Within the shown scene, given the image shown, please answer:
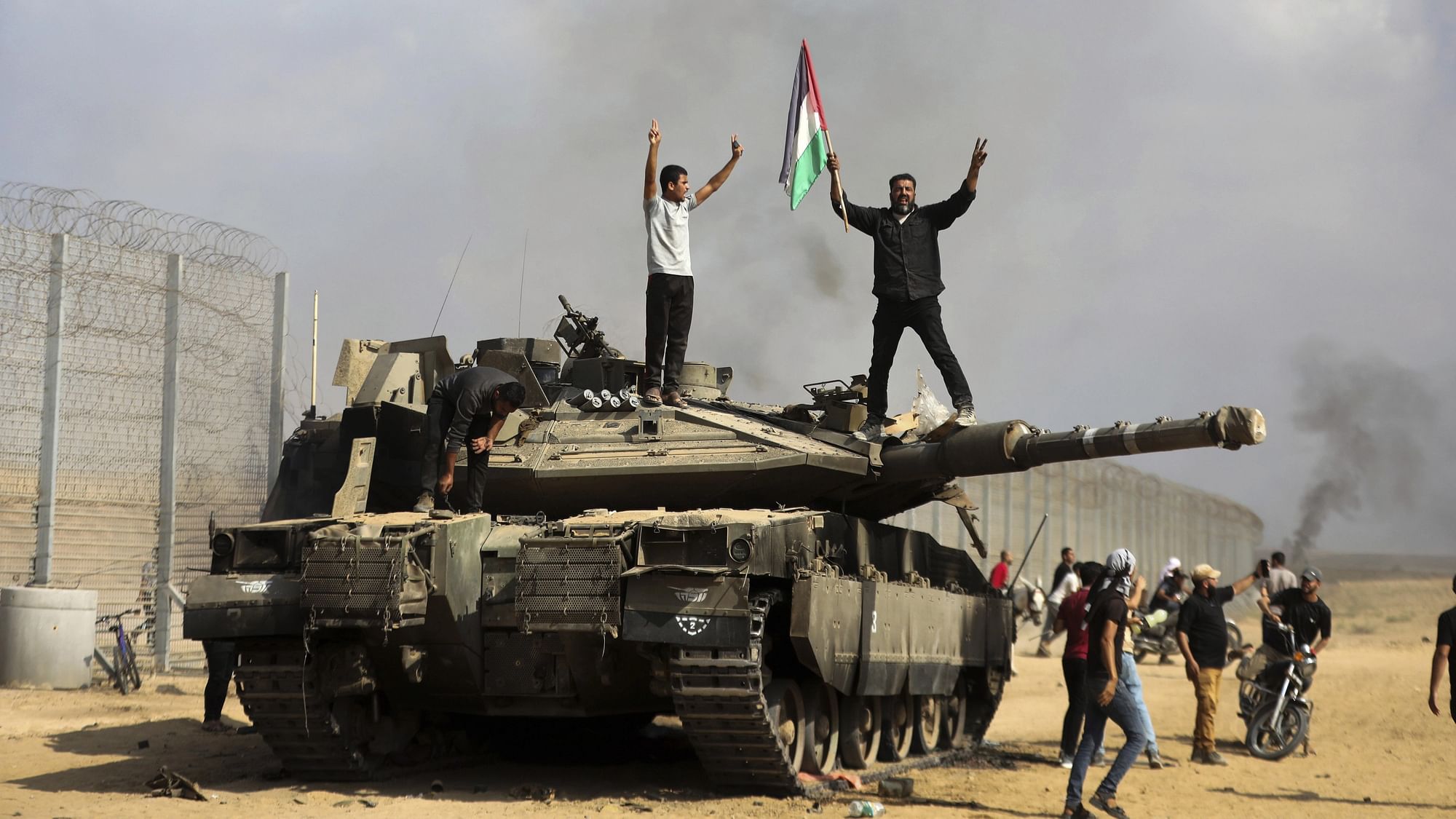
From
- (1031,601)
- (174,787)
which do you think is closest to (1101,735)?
(174,787)

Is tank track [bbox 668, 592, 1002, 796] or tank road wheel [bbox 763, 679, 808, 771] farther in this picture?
tank road wheel [bbox 763, 679, 808, 771]

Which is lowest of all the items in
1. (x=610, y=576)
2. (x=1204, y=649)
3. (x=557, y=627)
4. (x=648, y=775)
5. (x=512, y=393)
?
(x=648, y=775)

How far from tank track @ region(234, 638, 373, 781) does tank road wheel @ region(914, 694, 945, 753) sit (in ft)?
16.9

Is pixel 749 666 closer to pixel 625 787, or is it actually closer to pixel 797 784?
pixel 797 784

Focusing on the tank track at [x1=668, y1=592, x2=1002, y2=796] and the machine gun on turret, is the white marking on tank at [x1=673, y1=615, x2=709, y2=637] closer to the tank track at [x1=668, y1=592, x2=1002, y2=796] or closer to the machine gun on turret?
the tank track at [x1=668, y1=592, x2=1002, y2=796]

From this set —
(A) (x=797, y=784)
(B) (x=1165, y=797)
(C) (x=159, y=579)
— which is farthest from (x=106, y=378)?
(B) (x=1165, y=797)

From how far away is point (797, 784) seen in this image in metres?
10.3

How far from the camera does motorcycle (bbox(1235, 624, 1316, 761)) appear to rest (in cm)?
1427

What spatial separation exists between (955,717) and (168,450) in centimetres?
928

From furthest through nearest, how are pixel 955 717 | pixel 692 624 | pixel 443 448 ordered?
pixel 955 717, pixel 443 448, pixel 692 624

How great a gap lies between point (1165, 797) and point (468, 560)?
5.43 metres

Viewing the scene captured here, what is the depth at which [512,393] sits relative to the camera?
35.8 feet

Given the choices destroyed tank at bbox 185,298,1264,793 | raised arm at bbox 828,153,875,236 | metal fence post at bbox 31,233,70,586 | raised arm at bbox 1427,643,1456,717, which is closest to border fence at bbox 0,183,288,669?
metal fence post at bbox 31,233,70,586

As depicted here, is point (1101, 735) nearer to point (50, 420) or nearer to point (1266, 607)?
point (1266, 607)
